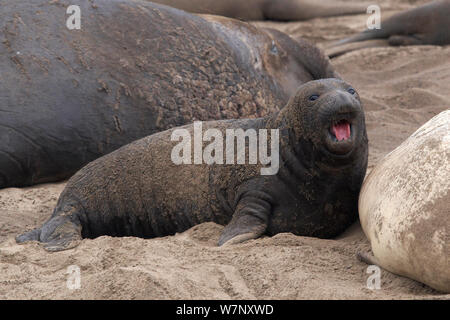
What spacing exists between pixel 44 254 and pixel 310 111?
4.26 feet

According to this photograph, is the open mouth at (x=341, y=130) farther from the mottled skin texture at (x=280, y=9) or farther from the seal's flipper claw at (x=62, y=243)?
the mottled skin texture at (x=280, y=9)

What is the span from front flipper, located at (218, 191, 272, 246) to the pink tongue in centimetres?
43

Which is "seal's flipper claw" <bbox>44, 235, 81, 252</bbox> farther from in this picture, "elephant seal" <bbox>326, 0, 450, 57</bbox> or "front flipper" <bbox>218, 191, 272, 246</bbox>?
"elephant seal" <bbox>326, 0, 450, 57</bbox>

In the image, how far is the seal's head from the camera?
3619 mm

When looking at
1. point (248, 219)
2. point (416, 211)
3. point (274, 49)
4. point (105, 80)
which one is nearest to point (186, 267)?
point (248, 219)

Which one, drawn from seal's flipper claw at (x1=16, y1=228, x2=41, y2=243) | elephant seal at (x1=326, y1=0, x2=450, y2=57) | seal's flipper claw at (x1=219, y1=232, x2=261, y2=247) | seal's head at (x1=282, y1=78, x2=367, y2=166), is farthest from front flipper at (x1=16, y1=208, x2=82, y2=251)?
elephant seal at (x1=326, y1=0, x2=450, y2=57)

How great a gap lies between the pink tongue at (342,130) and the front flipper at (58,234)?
1248 mm

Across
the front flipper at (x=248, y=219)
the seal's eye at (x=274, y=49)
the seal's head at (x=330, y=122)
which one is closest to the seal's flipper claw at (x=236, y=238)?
the front flipper at (x=248, y=219)

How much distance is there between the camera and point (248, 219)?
3756mm

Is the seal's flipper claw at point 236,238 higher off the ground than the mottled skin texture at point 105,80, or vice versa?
the mottled skin texture at point 105,80

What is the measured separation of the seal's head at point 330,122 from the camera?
11.9 ft

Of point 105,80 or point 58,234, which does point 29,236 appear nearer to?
point 58,234

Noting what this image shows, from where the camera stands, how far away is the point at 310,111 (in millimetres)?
3752
